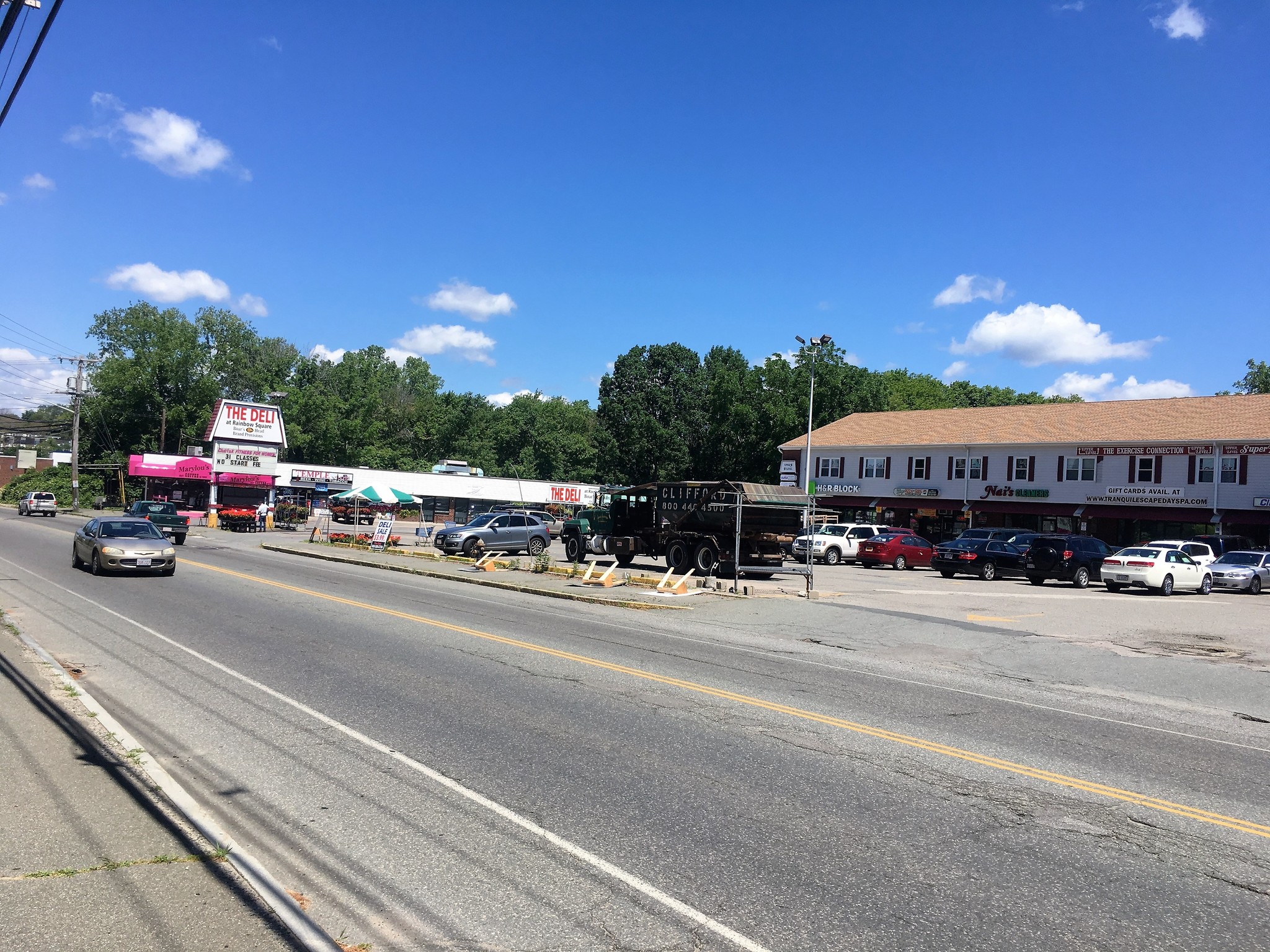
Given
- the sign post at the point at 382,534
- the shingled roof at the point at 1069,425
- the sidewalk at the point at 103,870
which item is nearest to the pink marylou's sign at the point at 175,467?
the sign post at the point at 382,534

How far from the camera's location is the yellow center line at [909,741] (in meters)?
6.09

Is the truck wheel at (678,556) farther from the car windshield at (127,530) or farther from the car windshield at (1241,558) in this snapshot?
the car windshield at (1241,558)

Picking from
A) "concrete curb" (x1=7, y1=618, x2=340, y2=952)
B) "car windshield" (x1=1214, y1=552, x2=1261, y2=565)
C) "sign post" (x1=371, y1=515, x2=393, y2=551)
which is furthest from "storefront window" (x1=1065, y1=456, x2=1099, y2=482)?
"concrete curb" (x1=7, y1=618, x2=340, y2=952)

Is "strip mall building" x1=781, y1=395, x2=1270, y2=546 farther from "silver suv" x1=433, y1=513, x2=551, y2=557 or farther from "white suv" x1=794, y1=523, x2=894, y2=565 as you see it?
"silver suv" x1=433, y1=513, x2=551, y2=557

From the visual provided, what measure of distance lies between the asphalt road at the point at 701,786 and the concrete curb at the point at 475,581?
5161 mm

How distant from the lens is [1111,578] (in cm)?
2625

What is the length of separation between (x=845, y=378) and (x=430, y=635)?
63.4m

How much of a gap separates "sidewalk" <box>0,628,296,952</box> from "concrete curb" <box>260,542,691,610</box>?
12458 millimetres

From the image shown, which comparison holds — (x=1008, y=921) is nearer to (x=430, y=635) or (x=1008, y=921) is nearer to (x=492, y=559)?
(x=430, y=635)

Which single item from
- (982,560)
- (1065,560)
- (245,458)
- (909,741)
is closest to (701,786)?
(909,741)

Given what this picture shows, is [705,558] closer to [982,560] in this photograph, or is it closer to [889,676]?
[982,560]

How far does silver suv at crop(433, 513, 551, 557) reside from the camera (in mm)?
31031

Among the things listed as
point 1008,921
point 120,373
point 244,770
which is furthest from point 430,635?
point 120,373

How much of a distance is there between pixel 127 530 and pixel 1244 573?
3323 centimetres
